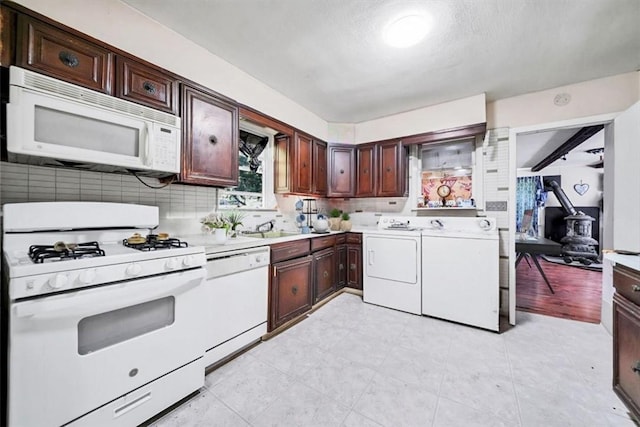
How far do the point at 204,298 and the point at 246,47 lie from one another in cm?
200

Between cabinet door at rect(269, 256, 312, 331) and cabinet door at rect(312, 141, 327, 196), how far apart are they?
3.58 feet

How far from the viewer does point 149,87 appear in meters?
1.66

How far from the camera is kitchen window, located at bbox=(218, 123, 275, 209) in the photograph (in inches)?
105

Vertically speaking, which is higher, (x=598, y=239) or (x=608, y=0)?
(x=608, y=0)

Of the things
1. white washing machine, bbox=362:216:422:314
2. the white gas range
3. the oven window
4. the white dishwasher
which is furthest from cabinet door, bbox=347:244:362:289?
the oven window

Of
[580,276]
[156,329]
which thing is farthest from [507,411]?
[580,276]

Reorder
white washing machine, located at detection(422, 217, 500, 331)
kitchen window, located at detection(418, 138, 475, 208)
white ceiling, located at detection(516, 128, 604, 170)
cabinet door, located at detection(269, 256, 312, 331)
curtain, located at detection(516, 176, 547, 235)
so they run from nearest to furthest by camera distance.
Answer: cabinet door, located at detection(269, 256, 312, 331), white washing machine, located at detection(422, 217, 500, 331), kitchen window, located at detection(418, 138, 475, 208), white ceiling, located at detection(516, 128, 604, 170), curtain, located at detection(516, 176, 547, 235)

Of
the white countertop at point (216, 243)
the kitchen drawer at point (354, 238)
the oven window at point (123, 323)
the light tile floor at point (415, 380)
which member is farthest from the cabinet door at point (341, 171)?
the oven window at point (123, 323)

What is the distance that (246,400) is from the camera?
148 centimetres

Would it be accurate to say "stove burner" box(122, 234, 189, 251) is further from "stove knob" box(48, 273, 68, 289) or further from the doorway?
the doorway

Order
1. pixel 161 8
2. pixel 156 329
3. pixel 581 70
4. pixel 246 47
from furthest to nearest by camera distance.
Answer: pixel 581 70 < pixel 246 47 < pixel 161 8 < pixel 156 329

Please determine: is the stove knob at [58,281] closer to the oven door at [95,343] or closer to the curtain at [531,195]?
the oven door at [95,343]

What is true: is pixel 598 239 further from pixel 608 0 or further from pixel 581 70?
pixel 608 0

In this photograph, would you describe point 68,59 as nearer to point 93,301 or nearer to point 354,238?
point 93,301
